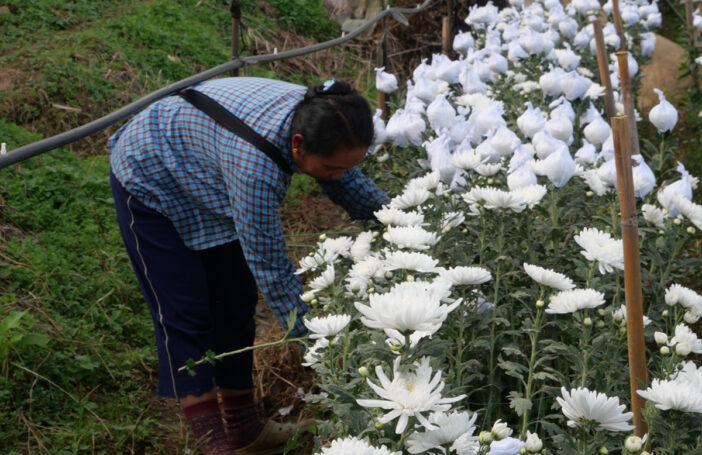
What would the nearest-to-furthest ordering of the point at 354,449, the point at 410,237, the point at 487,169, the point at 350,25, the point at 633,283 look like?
1. the point at 354,449
2. the point at 633,283
3. the point at 410,237
4. the point at 487,169
5. the point at 350,25

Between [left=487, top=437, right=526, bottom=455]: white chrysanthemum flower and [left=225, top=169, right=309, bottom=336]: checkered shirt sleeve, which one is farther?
[left=225, top=169, right=309, bottom=336]: checkered shirt sleeve

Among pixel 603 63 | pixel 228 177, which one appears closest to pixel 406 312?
pixel 228 177

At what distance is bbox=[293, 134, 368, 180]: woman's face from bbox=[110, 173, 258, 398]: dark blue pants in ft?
1.93

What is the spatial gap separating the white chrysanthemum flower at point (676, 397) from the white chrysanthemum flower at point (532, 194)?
85 cm

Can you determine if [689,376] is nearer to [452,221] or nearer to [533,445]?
[533,445]

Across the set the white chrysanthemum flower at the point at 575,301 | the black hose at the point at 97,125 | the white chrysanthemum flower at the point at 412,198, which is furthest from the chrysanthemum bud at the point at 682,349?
the black hose at the point at 97,125

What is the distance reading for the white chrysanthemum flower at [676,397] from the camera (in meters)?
1.47

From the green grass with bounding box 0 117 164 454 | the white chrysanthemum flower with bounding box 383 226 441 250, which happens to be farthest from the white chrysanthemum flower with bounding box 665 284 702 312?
the green grass with bounding box 0 117 164 454

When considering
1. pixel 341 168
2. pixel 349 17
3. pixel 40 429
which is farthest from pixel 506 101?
pixel 349 17

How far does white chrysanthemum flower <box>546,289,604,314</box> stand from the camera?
71.7 inches

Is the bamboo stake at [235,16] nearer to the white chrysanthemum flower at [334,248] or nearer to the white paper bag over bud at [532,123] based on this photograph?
the white paper bag over bud at [532,123]

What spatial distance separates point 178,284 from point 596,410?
162cm

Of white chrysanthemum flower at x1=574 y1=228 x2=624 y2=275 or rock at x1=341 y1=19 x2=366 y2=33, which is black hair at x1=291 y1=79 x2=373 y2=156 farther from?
rock at x1=341 y1=19 x2=366 y2=33

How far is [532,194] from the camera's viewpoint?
2301 mm
